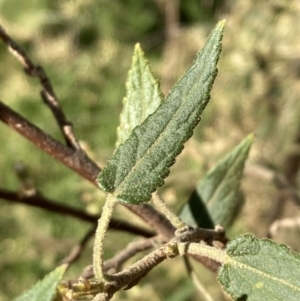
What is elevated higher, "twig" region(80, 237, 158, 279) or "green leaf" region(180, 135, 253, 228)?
"green leaf" region(180, 135, 253, 228)

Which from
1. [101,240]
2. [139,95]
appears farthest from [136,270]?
[139,95]

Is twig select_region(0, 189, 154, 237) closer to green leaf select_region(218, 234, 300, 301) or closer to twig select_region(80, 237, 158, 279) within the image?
twig select_region(80, 237, 158, 279)

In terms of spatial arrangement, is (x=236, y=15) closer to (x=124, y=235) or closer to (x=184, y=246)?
(x=124, y=235)

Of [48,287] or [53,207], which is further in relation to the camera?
[53,207]

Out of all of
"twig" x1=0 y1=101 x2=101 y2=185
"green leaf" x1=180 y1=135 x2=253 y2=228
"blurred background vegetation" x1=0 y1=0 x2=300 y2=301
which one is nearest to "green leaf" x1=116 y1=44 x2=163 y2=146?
"twig" x1=0 y1=101 x2=101 y2=185

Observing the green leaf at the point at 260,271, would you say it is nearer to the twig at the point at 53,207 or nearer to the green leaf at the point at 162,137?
the green leaf at the point at 162,137

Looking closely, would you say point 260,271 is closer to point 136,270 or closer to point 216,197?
point 136,270
